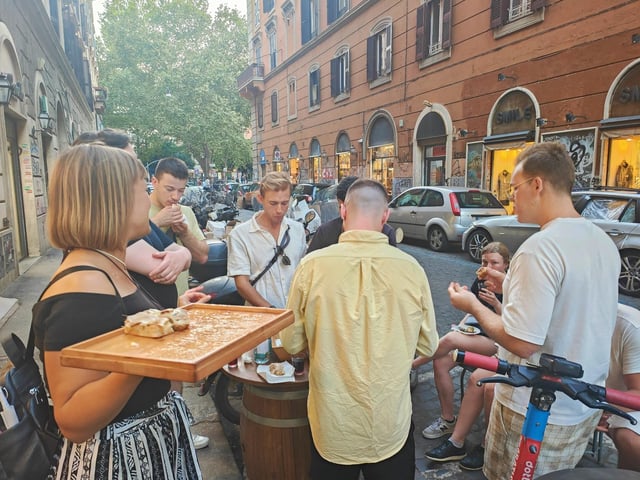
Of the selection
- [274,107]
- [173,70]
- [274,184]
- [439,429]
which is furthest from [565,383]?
[173,70]

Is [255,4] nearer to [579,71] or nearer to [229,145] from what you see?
[229,145]

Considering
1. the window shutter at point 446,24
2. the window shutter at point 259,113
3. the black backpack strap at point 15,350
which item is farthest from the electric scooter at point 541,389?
the window shutter at point 259,113

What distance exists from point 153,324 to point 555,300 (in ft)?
5.18

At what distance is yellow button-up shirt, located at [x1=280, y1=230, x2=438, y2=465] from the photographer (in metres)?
1.72

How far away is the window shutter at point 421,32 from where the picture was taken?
1443 cm

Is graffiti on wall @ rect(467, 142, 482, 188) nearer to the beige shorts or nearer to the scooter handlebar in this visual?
the beige shorts

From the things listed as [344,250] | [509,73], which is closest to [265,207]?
[344,250]

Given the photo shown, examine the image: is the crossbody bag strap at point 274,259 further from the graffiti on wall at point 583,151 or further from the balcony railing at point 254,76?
the balcony railing at point 254,76

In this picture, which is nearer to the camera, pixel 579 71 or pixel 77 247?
pixel 77 247

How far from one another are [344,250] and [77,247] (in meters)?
0.97

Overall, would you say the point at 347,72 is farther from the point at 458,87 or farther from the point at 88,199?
the point at 88,199

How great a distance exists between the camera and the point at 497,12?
1171 centimetres

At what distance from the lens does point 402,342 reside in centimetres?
175

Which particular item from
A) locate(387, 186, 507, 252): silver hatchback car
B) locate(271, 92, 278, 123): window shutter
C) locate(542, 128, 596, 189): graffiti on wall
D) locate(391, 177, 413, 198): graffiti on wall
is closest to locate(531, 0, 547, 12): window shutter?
locate(542, 128, 596, 189): graffiti on wall
